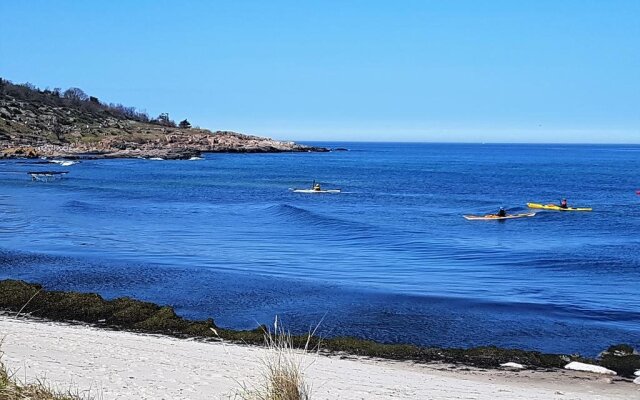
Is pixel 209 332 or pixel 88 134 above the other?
pixel 88 134

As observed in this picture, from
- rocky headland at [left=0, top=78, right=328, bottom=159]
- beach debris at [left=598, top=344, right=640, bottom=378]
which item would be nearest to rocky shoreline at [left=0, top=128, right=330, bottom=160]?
rocky headland at [left=0, top=78, right=328, bottom=159]

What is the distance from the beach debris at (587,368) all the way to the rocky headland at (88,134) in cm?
11131

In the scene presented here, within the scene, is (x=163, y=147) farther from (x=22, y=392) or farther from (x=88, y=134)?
(x=22, y=392)

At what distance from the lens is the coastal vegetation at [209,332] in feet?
54.4

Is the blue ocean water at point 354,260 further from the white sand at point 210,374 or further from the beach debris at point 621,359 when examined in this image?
the white sand at point 210,374

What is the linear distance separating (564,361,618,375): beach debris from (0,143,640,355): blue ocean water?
1.84m

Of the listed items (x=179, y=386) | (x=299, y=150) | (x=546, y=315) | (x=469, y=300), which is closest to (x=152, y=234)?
(x=469, y=300)

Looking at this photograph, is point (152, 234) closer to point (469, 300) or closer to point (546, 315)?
point (469, 300)

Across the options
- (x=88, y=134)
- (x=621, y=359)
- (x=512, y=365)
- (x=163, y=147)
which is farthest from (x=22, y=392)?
(x=88, y=134)

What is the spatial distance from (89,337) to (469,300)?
11943mm

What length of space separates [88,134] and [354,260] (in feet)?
425

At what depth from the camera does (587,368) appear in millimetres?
16016

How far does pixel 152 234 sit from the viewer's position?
39062 mm

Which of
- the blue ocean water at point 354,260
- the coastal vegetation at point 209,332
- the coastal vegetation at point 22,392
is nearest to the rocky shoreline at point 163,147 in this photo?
the blue ocean water at point 354,260
